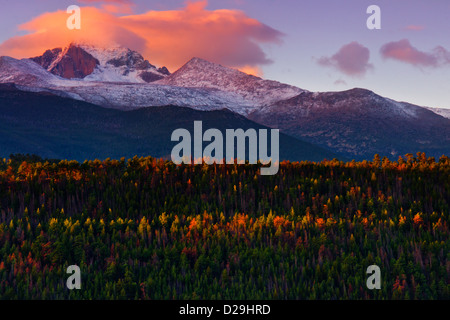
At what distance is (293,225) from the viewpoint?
431 inches

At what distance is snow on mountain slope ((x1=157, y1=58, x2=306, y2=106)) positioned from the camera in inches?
5349

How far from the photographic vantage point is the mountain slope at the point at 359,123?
9912cm

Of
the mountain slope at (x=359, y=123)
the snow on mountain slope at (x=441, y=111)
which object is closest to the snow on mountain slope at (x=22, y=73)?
the mountain slope at (x=359, y=123)

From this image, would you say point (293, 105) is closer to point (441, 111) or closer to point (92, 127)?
point (441, 111)

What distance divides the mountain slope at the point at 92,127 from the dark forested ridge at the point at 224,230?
182ft

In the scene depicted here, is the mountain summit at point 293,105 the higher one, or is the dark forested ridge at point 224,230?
the mountain summit at point 293,105

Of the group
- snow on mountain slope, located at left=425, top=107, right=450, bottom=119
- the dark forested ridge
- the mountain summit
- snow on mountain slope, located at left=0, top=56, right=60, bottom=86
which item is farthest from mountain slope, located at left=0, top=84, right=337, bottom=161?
snow on mountain slope, located at left=425, top=107, right=450, bottom=119

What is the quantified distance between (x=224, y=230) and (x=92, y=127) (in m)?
83.3

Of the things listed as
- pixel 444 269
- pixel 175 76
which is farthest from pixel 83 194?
pixel 175 76

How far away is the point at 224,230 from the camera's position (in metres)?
10.9

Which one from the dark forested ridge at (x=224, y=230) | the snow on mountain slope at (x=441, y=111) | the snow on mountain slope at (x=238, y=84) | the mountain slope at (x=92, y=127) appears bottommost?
the dark forested ridge at (x=224, y=230)

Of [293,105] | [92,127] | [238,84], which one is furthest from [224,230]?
[238,84]

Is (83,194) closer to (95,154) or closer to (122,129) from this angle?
(95,154)

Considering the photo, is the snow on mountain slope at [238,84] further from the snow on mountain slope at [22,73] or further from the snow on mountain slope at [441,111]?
the snow on mountain slope at [441,111]
